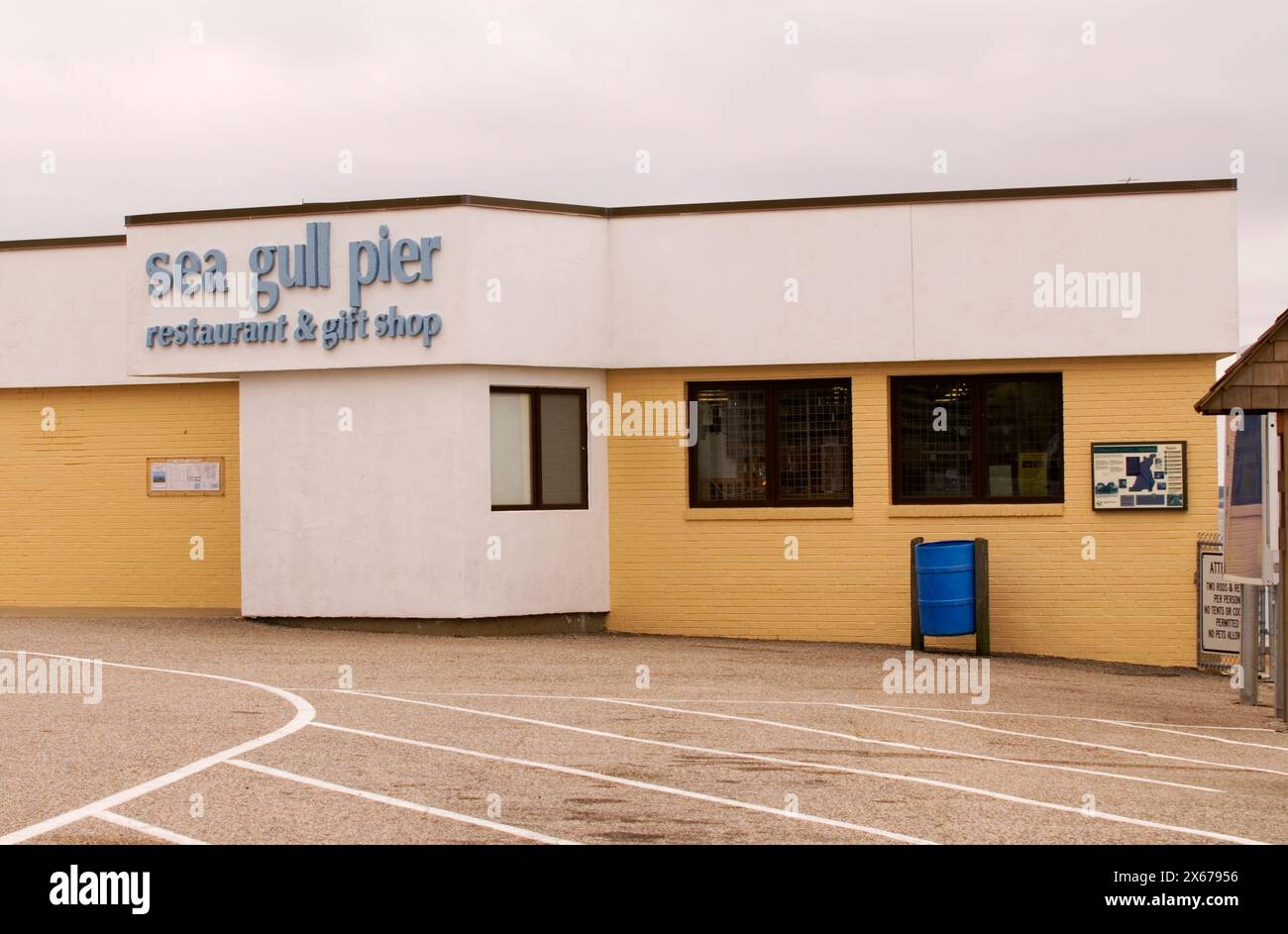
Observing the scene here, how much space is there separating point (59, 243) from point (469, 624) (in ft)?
24.9

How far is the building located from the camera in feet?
57.6

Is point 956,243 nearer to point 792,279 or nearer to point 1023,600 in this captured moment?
point 792,279

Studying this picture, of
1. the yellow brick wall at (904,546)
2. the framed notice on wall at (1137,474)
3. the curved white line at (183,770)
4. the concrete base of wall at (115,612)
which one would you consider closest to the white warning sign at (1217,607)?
the yellow brick wall at (904,546)

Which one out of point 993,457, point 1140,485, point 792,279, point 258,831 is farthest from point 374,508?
point 258,831

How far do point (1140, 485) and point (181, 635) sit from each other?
10850mm

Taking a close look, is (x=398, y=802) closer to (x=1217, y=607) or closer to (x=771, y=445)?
(x=771, y=445)

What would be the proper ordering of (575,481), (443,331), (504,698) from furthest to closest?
(575,481) < (443,331) < (504,698)

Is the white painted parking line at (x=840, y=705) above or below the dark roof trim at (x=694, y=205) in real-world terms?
below

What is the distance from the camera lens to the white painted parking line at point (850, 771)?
8.05 meters

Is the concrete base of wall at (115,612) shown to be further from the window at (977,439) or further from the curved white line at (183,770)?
the window at (977,439)

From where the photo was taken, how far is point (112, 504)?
2033 centimetres

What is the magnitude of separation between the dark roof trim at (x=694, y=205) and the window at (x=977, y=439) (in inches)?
81.5

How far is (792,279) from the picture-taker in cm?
1816

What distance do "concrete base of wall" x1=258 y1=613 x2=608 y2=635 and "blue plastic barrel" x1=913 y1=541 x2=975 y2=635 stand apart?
13.4 feet
